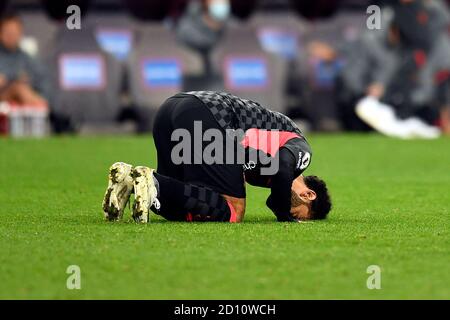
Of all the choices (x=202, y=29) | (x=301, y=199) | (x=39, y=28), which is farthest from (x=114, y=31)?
(x=301, y=199)

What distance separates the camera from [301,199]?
8398 mm

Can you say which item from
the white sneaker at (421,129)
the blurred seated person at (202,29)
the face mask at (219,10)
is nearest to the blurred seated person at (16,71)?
the blurred seated person at (202,29)

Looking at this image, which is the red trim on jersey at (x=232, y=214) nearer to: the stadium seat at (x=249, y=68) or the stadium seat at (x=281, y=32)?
the stadium seat at (x=249, y=68)

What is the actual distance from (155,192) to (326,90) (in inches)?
528

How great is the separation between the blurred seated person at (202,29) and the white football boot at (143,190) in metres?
12.4

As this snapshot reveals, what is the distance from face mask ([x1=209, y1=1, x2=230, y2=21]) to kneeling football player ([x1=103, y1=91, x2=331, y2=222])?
12530 millimetres

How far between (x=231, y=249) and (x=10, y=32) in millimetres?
12578

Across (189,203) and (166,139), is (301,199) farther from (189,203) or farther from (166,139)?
(166,139)

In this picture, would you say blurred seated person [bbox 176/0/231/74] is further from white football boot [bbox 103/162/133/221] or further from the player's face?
white football boot [bbox 103/162/133/221]

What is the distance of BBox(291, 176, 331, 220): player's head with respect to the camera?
8367 millimetres

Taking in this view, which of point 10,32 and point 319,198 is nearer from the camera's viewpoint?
point 319,198

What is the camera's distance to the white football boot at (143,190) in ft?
26.0
